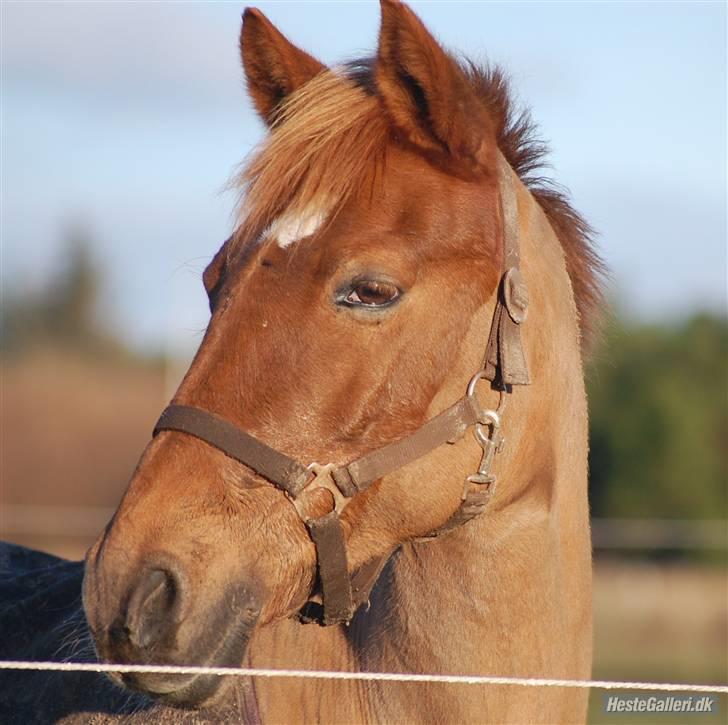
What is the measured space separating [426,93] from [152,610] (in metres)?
1.39

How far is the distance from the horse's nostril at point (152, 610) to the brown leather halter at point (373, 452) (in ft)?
1.06

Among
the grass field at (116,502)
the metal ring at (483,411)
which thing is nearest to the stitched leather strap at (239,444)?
the metal ring at (483,411)

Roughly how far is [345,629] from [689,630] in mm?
13455

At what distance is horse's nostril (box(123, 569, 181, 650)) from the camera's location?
2.37 meters

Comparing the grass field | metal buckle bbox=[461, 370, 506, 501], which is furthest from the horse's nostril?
the grass field

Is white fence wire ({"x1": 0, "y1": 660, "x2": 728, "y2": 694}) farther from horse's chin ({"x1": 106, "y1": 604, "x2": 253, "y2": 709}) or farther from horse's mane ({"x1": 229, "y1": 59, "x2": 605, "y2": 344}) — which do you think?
horse's mane ({"x1": 229, "y1": 59, "x2": 605, "y2": 344})

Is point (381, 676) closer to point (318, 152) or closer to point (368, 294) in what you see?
point (368, 294)

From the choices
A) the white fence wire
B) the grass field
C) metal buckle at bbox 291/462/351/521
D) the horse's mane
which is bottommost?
the grass field

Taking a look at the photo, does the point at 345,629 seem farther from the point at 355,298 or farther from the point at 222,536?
the point at 355,298

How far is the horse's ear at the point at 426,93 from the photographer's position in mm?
2674

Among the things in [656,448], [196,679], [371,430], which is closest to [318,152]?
[371,430]

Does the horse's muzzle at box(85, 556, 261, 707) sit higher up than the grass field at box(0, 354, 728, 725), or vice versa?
the horse's muzzle at box(85, 556, 261, 707)

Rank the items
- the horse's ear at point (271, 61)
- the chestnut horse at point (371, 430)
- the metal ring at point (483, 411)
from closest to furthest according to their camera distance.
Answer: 1. the chestnut horse at point (371, 430)
2. the metal ring at point (483, 411)
3. the horse's ear at point (271, 61)

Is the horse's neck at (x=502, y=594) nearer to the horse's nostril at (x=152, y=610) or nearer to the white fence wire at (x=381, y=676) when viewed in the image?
the white fence wire at (x=381, y=676)
